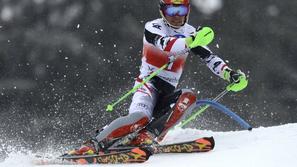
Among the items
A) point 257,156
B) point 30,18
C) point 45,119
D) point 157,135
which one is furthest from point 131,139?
point 30,18

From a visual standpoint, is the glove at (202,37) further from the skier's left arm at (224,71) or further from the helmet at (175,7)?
the skier's left arm at (224,71)

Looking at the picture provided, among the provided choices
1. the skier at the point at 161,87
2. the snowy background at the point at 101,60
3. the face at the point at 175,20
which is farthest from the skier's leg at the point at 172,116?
the snowy background at the point at 101,60

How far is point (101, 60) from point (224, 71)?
1882cm

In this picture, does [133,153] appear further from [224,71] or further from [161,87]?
[224,71]

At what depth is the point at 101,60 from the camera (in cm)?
2614

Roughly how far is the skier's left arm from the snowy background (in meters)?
16.1

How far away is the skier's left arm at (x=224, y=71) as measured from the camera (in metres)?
7.34

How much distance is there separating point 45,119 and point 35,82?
6.09ft

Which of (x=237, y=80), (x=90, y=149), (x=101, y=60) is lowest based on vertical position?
(x=90, y=149)

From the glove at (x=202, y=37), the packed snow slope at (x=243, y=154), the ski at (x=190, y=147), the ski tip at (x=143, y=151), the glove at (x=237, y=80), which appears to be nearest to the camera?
the packed snow slope at (x=243, y=154)

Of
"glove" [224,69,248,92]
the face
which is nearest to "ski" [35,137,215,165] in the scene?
"glove" [224,69,248,92]

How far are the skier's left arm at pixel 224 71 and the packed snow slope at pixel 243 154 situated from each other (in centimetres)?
56

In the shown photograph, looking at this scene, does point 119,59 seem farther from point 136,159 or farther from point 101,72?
point 136,159

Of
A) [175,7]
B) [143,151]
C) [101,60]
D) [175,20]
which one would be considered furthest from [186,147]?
[101,60]
